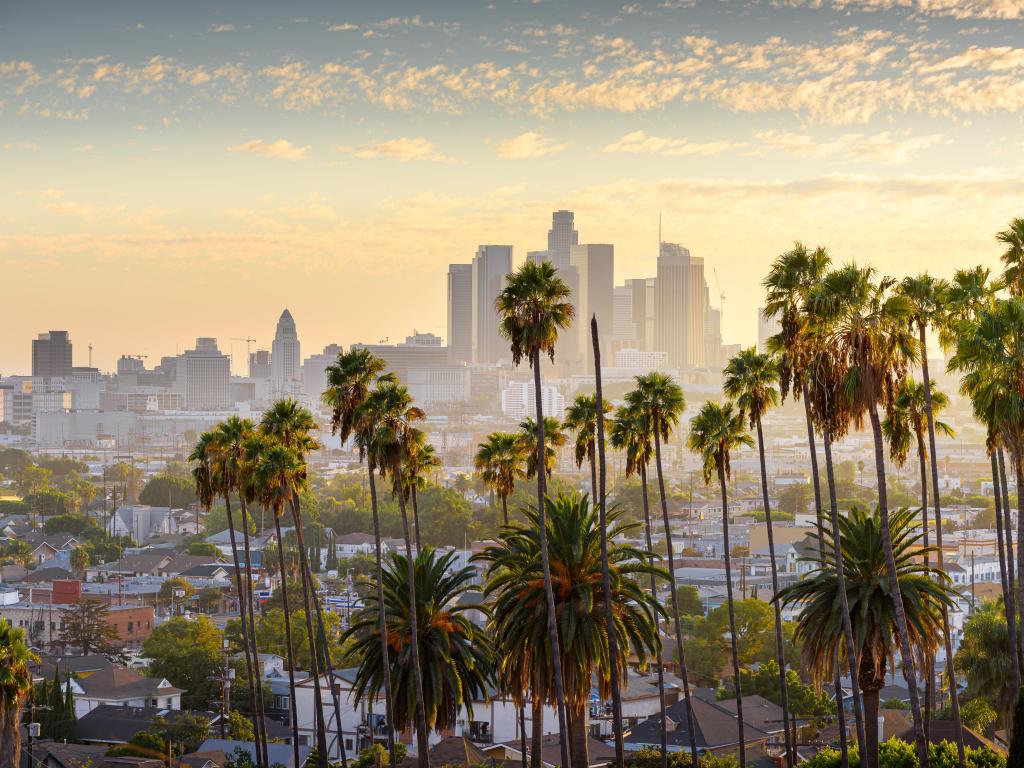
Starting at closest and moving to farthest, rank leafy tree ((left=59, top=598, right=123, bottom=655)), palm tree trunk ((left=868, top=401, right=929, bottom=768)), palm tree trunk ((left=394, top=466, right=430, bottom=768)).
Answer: palm tree trunk ((left=868, top=401, right=929, bottom=768)) < palm tree trunk ((left=394, top=466, right=430, bottom=768)) < leafy tree ((left=59, top=598, right=123, bottom=655))

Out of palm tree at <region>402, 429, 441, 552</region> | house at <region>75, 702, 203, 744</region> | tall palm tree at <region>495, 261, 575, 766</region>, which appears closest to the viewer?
tall palm tree at <region>495, 261, 575, 766</region>

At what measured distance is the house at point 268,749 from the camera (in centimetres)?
5703

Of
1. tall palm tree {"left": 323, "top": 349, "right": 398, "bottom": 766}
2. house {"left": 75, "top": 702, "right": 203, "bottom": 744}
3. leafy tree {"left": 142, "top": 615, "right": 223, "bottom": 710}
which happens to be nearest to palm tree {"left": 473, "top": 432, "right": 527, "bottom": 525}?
tall palm tree {"left": 323, "top": 349, "right": 398, "bottom": 766}

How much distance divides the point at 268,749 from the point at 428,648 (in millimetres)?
21818

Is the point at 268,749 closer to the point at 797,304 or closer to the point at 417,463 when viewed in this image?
the point at 417,463

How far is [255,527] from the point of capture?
638 feet

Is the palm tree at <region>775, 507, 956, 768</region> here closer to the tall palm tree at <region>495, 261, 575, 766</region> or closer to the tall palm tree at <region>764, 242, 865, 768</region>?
the tall palm tree at <region>764, 242, 865, 768</region>

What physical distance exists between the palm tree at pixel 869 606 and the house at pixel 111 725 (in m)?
39.2

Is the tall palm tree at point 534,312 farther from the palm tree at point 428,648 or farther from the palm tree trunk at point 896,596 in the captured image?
the palm tree trunk at point 896,596

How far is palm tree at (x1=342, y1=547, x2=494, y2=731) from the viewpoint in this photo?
39.8 m

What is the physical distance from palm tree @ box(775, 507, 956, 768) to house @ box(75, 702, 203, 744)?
39188mm

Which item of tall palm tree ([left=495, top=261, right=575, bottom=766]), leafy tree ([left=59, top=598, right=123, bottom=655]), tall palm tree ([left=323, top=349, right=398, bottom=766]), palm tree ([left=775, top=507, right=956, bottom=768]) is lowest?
leafy tree ([left=59, top=598, right=123, bottom=655])

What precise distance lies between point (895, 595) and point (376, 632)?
53.1 feet

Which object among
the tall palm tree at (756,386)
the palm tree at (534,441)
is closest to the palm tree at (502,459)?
the palm tree at (534,441)
